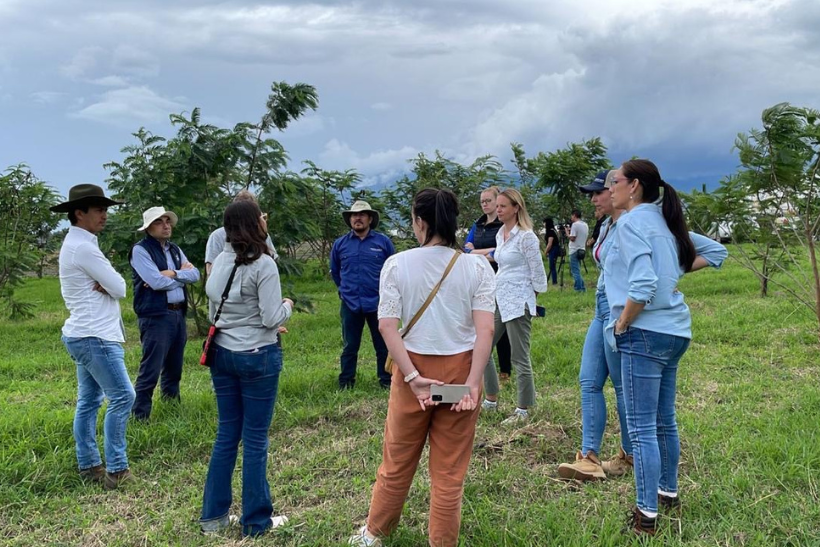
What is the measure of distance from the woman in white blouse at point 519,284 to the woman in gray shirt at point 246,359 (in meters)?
2.10

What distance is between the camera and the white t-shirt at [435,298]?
2600mm

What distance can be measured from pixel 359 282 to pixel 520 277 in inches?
65.9

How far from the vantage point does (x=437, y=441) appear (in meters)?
2.68

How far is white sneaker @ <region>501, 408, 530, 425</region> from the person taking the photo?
180 inches

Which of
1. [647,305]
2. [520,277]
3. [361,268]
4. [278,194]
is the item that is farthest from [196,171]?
[647,305]

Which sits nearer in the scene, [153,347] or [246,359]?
[246,359]

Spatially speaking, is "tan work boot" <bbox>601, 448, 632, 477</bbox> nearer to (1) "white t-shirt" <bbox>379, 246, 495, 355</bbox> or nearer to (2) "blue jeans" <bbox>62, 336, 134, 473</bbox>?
(1) "white t-shirt" <bbox>379, 246, 495, 355</bbox>

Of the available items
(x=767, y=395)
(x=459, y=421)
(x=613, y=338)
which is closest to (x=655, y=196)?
(x=613, y=338)

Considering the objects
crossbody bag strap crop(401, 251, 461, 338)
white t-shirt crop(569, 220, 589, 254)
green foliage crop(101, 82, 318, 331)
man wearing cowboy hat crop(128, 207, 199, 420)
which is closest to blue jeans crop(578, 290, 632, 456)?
crossbody bag strap crop(401, 251, 461, 338)

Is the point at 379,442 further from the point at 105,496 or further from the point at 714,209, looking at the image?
the point at 714,209

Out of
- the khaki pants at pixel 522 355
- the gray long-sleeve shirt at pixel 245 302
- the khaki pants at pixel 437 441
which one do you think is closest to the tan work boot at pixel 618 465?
the khaki pants at pixel 522 355

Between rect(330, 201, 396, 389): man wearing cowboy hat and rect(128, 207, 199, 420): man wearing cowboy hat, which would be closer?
rect(128, 207, 199, 420): man wearing cowboy hat

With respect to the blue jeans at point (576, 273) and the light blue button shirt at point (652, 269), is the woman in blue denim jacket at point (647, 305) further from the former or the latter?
the blue jeans at point (576, 273)

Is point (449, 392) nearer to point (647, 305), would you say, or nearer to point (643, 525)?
point (647, 305)
